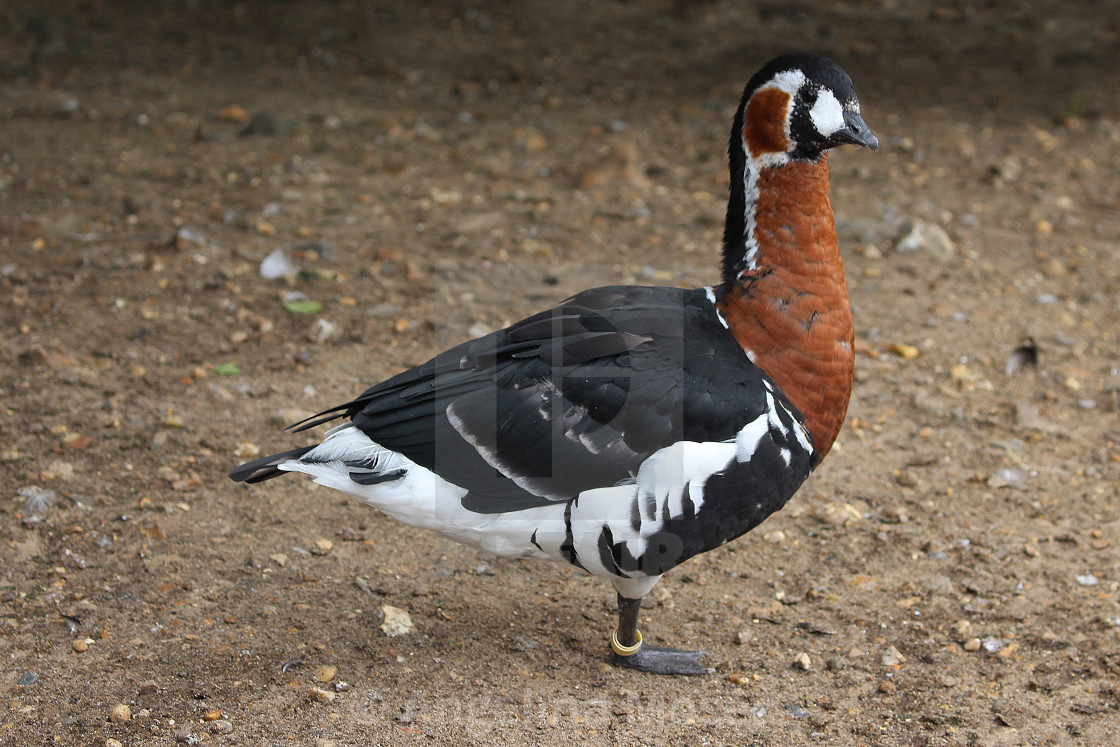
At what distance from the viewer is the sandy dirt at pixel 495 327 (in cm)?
357

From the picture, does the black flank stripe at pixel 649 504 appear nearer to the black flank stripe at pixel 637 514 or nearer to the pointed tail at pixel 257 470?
the black flank stripe at pixel 637 514

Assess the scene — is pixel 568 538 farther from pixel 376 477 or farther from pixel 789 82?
pixel 789 82

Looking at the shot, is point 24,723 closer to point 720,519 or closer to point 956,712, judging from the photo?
point 720,519

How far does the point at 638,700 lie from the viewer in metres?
3.58

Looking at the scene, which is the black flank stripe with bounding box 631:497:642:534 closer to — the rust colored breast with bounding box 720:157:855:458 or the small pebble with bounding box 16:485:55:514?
the rust colored breast with bounding box 720:157:855:458

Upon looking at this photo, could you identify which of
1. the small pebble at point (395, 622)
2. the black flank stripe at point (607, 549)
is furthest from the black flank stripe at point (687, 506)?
the small pebble at point (395, 622)

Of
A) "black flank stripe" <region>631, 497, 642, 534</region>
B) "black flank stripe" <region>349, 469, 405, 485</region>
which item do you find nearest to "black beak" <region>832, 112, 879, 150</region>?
"black flank stripe" <region>631, 497, 642, 534</region>

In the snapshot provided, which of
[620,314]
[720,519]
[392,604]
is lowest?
[392,604]

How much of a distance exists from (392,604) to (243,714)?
79 cm

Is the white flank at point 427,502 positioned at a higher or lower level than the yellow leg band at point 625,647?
higher

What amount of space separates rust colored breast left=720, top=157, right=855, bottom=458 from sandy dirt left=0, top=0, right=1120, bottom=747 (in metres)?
0.99

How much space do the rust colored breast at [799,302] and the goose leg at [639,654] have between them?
0.87 m

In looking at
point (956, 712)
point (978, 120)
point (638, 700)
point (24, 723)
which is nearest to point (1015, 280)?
point (978, 120)

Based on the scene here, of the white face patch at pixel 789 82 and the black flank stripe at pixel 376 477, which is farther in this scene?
the white face patch at pixel 789 82
